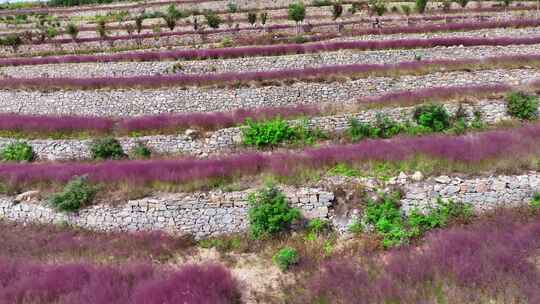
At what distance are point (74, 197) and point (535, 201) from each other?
1343 centimetres

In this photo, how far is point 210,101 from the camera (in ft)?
78.5

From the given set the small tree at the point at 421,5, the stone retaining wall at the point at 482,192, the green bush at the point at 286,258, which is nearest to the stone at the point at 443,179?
the stone retaining wall at the point at 482,192

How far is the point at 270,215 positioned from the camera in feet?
33.8

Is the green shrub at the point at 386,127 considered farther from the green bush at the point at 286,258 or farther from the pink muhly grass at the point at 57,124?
the pink muhly grass at the point at 57,124

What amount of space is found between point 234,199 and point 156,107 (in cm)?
1535

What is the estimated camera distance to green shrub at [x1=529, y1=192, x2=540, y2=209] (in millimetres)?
9526

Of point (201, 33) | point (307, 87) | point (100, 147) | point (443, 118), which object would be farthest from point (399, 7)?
point (100, 147)

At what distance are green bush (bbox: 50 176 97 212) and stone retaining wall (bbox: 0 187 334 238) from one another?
10.6 inches

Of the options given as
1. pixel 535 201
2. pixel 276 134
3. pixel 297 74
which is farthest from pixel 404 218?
pixel 297 74

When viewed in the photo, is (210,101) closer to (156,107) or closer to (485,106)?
(156,107)

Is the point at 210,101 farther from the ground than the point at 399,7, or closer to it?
closer to it

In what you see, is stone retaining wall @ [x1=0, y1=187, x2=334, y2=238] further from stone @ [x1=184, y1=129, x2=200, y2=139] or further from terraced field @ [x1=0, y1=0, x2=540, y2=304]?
stone @ [x1=184, y1=129, x2=200, y2=139]

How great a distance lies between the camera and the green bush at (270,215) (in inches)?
404

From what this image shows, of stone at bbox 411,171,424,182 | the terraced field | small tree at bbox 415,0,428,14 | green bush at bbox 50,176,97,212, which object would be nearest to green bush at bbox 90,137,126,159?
the terraced field
